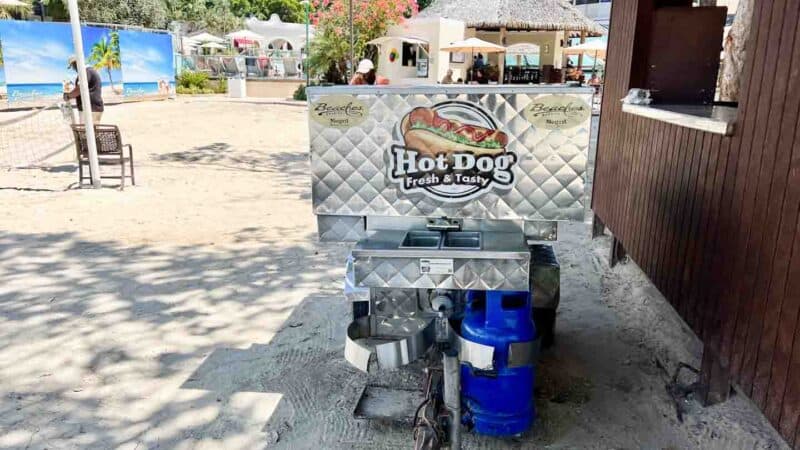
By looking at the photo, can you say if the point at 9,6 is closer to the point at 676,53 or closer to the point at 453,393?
the point at 676,53

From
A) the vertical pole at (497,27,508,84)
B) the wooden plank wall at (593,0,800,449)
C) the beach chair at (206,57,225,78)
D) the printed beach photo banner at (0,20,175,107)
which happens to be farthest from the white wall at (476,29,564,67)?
the wooden plank wall at (593,0,800,449)

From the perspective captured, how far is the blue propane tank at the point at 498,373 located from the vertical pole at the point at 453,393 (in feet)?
1.14

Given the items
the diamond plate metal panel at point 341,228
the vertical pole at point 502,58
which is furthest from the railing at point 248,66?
the diamond plate metal panel at point 341,228

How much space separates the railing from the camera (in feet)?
113

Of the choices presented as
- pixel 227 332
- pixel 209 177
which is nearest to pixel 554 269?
pixel 227 332

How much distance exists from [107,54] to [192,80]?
716cm

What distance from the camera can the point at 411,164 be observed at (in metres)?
3.14

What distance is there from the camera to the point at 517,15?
25.2 m

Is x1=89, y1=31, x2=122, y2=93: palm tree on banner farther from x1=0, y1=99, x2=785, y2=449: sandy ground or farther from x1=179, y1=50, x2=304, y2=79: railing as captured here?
x1=0, y1=99, x2=785, y2=449: sandy ground

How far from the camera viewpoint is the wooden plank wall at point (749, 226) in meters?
2.60

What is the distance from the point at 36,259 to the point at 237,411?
3.84 meters

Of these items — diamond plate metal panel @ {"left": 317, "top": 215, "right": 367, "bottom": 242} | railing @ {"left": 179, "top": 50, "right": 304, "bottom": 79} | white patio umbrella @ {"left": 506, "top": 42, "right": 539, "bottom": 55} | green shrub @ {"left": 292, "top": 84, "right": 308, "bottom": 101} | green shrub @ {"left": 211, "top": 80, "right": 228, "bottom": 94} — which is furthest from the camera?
railing @ {"left": 179, "top": 50, "right": 304, "bottom": 79}

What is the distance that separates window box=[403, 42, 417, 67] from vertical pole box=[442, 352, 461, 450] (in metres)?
25.0

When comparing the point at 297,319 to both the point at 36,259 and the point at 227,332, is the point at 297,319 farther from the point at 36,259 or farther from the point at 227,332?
the point at 36,259
